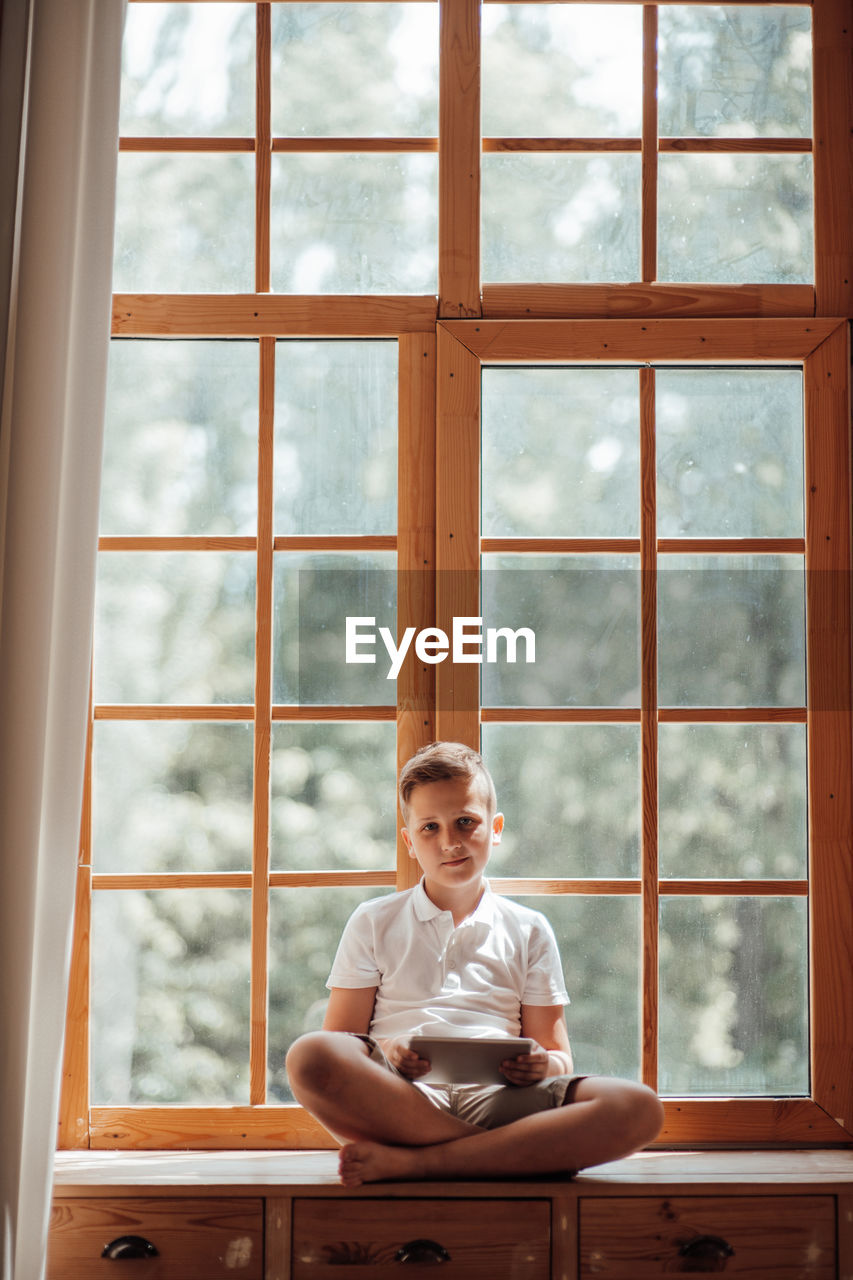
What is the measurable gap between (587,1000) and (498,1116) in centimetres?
35

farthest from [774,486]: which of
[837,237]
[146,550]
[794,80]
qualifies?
[146,550]

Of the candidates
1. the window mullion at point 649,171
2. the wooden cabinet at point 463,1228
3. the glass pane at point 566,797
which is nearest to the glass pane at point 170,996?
the wooden cabinet at point 463,1228

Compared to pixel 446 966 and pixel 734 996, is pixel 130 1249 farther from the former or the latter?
pixel 734 996

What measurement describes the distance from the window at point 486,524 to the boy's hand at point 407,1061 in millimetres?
312

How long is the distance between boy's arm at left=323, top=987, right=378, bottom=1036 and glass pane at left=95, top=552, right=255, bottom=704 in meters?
0.54

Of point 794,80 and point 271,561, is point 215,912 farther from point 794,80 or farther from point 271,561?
point 794,80

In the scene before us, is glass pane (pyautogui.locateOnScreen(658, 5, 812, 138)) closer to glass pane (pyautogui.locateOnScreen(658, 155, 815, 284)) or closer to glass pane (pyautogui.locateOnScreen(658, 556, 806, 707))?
glass pane (pyautogui.locateOnScreen(658, 155, 815, 284))

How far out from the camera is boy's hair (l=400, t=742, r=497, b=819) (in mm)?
1839

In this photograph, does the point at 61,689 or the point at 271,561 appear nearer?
the point at 61,689

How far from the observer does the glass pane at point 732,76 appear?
2074 millimetres

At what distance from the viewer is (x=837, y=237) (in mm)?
2055

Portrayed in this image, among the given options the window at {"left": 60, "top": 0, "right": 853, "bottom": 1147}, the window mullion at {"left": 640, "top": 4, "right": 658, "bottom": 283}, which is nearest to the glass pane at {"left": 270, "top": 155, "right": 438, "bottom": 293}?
the window at {"left": 60, "top": 0, "right": 853, "bottom": 1147}

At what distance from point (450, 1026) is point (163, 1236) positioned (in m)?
0.52

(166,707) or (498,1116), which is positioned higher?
(166,707)
